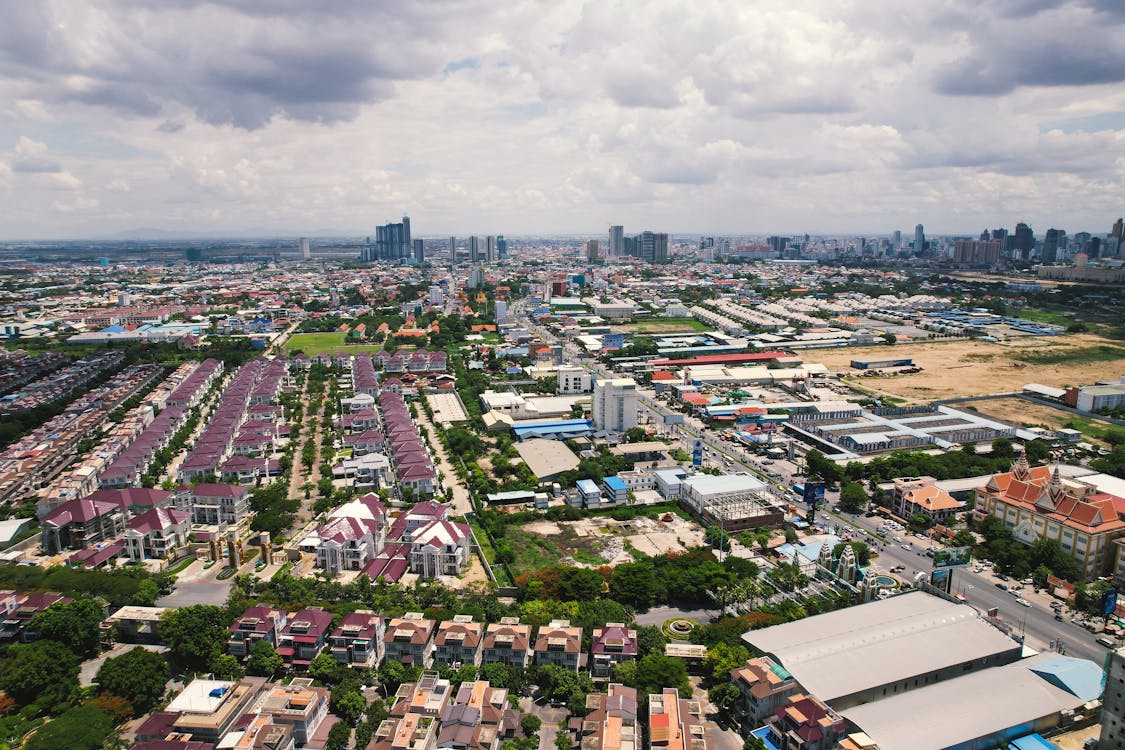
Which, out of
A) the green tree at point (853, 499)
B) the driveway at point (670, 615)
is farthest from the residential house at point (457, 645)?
the green tree at point (853, 499)

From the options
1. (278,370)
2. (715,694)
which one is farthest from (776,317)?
(715,694)

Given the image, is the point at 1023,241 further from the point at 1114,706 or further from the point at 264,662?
the point at 264,662

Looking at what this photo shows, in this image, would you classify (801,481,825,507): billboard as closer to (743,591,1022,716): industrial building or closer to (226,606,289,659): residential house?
(743,591,1022,716): industrial building

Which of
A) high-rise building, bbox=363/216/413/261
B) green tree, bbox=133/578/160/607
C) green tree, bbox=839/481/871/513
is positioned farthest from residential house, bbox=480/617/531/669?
high-rise building, bbox=363/216/413/261

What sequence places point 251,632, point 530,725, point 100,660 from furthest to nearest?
point 100,660, point 251,632, point 530,725

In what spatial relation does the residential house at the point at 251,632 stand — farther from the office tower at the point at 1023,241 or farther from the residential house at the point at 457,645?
the office tower at the point at 1023,241

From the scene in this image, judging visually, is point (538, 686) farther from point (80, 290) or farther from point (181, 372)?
point (80, 290)

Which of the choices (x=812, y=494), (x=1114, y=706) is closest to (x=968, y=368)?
(x=812, y=494)
